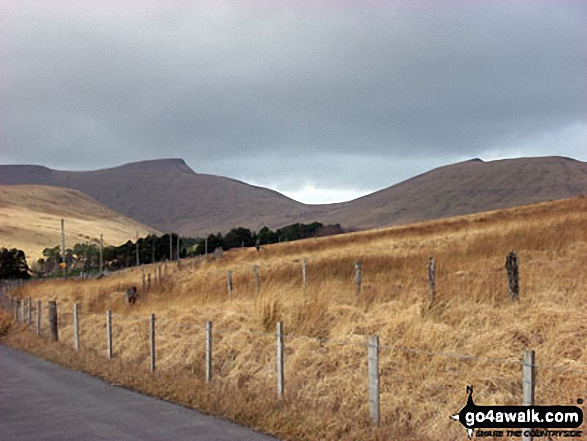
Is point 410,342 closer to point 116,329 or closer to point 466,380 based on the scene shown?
point 466,380

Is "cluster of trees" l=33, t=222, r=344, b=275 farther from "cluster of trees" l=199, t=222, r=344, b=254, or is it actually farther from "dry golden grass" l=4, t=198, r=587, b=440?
"dry golden grass" l=4, t=198, r=587, b=440

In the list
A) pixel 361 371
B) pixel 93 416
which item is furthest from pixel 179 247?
pixel 361 371

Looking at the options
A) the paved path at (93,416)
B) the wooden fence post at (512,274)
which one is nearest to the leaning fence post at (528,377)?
the paved path at (93,416)

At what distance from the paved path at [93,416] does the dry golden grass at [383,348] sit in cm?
51

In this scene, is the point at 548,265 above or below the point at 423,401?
above

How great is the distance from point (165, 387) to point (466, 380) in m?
5.71

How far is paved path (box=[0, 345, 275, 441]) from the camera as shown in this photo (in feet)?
29.0

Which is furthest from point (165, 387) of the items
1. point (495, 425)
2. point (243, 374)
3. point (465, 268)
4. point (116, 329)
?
point (465, 268)

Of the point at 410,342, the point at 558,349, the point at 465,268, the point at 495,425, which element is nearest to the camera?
the point at 495,425

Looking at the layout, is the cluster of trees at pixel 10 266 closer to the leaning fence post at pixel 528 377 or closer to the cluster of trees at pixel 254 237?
the cluster of trees at pixel 254 237

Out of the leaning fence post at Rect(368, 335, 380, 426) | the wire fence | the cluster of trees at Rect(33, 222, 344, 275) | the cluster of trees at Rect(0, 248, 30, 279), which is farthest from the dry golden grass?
the cluster of trees at Rect(0, 248, 30, 279)

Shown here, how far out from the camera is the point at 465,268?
20531 millimetres

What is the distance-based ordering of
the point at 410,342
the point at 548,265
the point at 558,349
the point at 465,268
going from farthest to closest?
the point at 465,268, the point at 548,265, the point at 410,342, the point at 558,349

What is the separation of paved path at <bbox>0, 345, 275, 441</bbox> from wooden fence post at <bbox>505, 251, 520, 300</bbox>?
24.8ft
